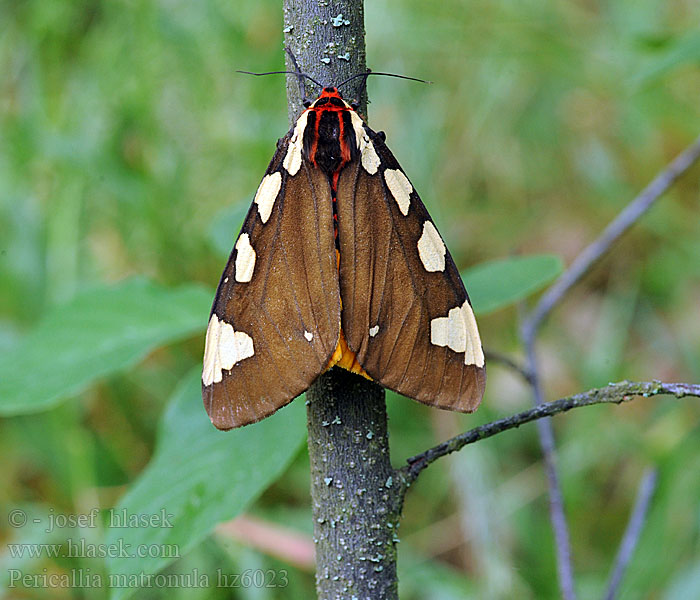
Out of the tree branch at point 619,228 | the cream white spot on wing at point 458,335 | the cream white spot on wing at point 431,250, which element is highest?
the tree branch at point 619,228

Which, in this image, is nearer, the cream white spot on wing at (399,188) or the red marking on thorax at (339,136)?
the red marking on thorax at (339,136)

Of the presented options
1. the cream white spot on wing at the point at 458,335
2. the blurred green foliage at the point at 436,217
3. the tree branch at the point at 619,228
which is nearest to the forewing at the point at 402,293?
the cream white spot on wing at the point at 458,335

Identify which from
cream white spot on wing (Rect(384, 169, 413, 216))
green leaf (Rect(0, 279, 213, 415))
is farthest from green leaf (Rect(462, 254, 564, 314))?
green leaf (Rect(0, 279, 213, 415))

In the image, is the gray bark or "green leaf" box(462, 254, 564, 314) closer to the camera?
the gray bark

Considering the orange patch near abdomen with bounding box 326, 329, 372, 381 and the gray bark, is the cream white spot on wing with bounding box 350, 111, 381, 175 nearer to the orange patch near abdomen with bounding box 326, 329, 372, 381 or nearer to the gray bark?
the gray bark

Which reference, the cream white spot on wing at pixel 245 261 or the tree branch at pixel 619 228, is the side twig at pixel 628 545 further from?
the cream white spot on wing at pixel 245 261

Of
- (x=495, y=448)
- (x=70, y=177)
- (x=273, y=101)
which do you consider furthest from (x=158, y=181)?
(x=495, y=448)
